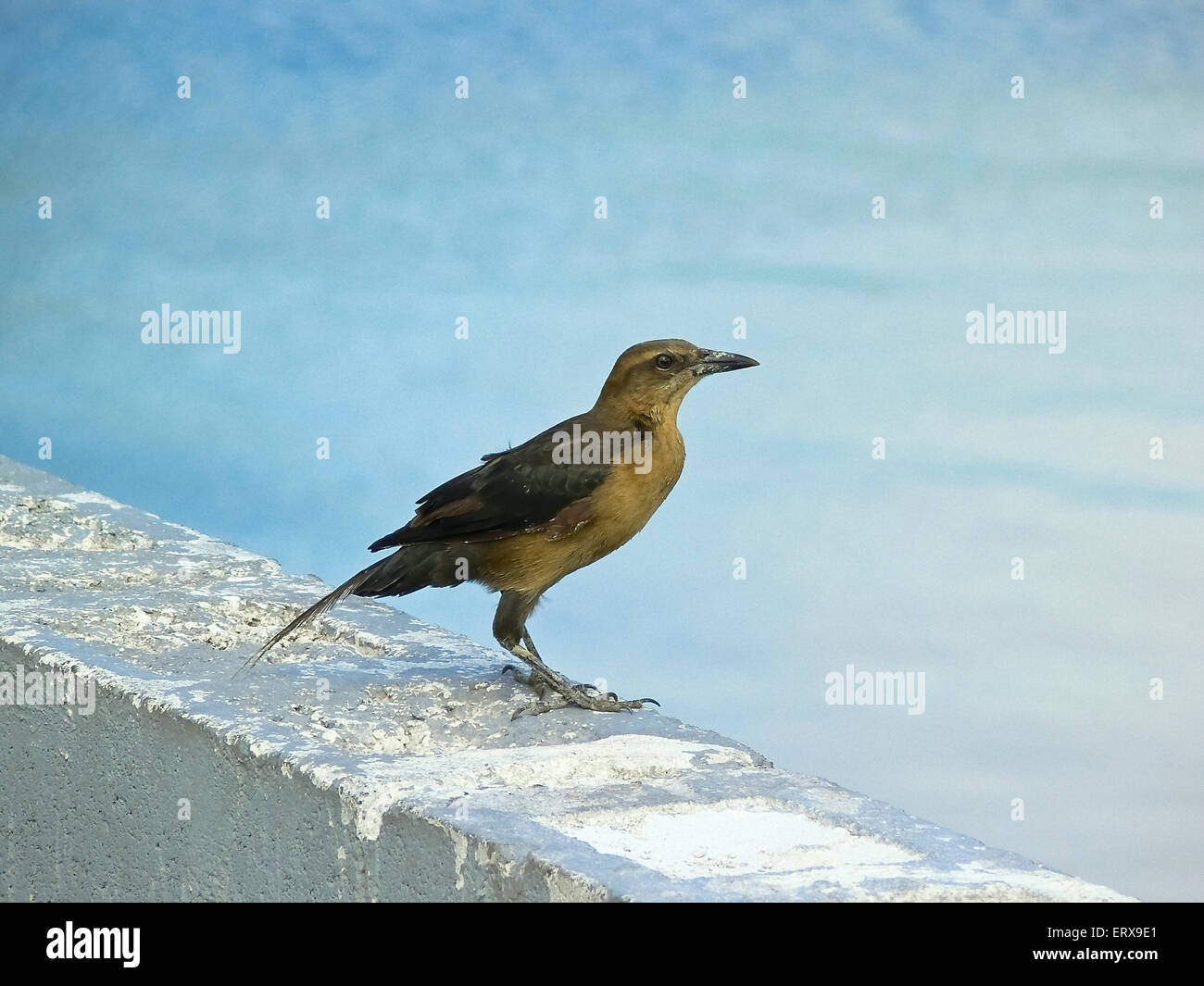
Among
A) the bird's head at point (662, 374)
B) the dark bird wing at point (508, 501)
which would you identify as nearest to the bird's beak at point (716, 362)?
the bird's head at point (662, 374)

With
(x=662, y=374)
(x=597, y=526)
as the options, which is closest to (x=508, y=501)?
(x=597, y=526)

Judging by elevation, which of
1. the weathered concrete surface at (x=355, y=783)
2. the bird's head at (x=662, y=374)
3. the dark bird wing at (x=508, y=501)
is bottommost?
the weathered concrete surface at (x=355, y=783)

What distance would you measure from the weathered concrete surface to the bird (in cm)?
28

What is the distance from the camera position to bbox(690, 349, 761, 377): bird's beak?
14.3 feet

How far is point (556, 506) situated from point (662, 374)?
484mm

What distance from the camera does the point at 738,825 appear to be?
3385 mm

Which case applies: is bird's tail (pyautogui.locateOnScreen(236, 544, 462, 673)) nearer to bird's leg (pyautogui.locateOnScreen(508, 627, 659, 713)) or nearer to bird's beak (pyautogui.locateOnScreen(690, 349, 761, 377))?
bird's leg (pyautogui.locateOnScreen(508, 627, 659, 713))

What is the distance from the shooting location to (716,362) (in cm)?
439

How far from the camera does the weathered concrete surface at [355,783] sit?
10.4 ft

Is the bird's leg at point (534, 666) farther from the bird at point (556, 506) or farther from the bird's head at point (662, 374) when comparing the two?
the bird's head at point (662, 374)

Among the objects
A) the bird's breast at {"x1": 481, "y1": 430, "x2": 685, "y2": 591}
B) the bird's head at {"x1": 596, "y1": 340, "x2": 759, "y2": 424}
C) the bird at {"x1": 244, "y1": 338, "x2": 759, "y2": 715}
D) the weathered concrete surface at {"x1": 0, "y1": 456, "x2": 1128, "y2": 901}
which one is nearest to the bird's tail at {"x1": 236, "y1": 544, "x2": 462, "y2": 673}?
the bird at {"x1": 244, "y1": 338, "x2": 759, "y2": 715}

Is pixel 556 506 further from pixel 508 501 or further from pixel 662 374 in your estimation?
pixel 662 374

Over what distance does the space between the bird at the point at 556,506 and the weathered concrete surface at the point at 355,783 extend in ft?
0.92
